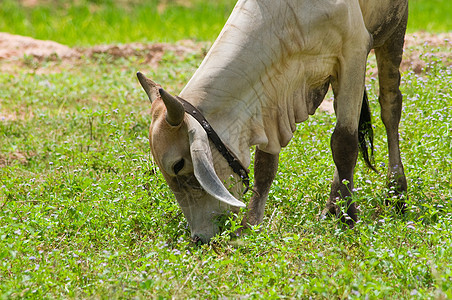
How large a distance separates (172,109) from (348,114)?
1.24m

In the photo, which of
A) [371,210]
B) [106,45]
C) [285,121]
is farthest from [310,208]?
[106,45]

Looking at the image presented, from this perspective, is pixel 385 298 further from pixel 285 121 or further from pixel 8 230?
pixel 8 230

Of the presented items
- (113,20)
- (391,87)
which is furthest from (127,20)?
(391,87)

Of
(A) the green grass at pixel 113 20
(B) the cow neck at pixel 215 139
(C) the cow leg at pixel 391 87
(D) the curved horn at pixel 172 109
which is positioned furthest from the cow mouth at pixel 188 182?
(A) the green grass at pixel 113 20

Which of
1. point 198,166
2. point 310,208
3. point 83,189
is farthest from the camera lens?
point 83,189

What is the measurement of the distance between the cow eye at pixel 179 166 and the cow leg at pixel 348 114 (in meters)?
A: 0.99

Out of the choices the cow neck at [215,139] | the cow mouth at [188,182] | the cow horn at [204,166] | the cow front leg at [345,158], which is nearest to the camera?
the cow horn at [204,166]

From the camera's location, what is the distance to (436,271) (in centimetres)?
296

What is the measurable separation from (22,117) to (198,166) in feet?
12.5

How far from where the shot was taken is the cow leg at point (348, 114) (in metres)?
3.96

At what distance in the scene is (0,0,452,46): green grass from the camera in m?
10.1

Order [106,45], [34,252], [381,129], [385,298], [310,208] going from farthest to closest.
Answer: [106,45] → [381,129] → [310,208] → [34,252] → [385,298]

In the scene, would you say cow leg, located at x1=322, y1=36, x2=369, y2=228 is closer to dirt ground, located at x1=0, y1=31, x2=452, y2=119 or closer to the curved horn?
the curved horn

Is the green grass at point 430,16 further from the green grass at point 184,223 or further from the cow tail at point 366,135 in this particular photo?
the cow tail at point 366,135
